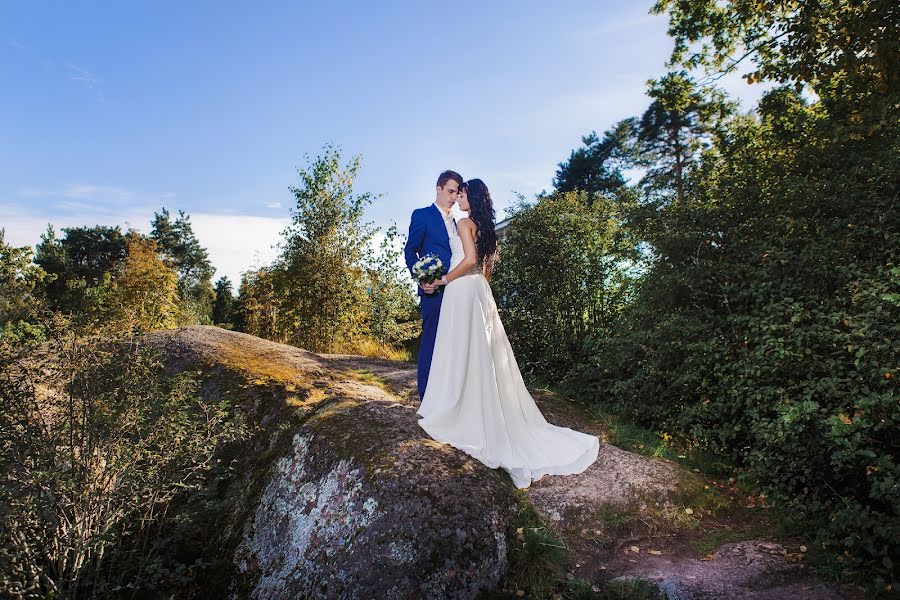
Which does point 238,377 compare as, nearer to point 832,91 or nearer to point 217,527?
point 217,527

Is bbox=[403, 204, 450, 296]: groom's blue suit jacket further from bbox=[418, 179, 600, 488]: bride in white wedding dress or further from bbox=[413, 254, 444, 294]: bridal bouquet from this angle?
bbox=[418, 179, 600, 488]: bride in white wedding dress

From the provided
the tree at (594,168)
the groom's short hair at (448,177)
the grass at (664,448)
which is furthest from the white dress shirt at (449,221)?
the tree at (594,168)

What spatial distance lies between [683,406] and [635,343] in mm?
1042

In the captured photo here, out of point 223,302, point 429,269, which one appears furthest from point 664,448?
point 223,302

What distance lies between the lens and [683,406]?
757 centimetres

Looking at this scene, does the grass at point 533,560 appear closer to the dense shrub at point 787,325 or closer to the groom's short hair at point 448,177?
the dense shrub at point 787,325

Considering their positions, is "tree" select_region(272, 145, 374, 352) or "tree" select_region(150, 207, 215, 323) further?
"tree" select_region(150, 207, 215, 323)

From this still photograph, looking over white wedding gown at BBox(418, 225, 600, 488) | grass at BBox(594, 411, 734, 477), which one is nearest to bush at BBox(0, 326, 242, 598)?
white wedding gown at BBox(418, 225, 600, 488)

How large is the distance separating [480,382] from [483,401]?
202 mm

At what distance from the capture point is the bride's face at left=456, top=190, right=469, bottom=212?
624cm

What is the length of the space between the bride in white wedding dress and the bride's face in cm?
1

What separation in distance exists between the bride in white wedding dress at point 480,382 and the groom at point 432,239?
0.26m

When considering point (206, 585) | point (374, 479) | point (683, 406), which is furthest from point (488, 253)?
point (206, 585)

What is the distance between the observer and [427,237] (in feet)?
22.3
